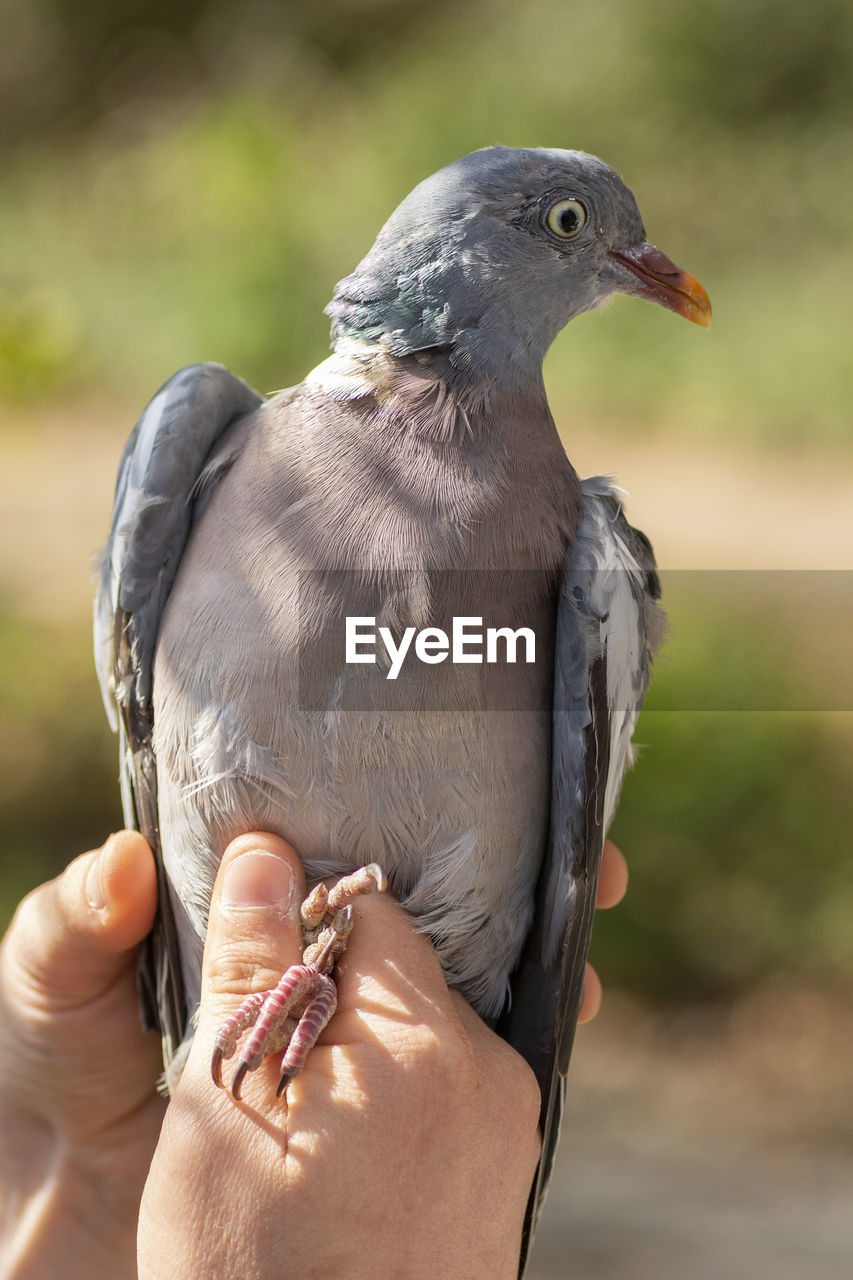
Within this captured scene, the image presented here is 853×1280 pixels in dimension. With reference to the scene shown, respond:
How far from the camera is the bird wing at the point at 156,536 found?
2.49 m

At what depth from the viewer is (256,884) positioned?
7.22 ft

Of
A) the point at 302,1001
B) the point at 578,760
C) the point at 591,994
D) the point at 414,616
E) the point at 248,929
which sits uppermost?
the point at 414,616

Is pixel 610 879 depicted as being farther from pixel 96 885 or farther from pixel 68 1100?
pixel 68 1100

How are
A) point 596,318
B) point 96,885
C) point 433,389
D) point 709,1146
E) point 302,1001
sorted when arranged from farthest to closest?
point 596,318, point 709,1146, point 96,885, point 433,389, point 302,1001

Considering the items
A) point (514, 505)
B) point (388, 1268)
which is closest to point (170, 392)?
point (514, 505)

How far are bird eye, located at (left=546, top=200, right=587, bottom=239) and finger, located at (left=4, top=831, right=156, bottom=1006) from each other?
173cm

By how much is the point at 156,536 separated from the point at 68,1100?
5.07 feet

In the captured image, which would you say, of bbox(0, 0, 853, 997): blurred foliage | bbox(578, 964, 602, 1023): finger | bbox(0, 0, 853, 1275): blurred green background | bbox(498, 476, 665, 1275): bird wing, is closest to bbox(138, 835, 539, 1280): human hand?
bbox(498, 476, 665, 1275): bird wing

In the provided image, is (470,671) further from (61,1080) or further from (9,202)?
(9,202)

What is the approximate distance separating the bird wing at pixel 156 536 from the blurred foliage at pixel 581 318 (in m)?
4.37

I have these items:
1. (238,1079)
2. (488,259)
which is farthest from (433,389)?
(238,1079)

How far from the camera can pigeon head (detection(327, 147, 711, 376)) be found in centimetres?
241

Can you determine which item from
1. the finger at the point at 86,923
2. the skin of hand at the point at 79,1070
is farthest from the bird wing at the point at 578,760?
the finger at the point at 86,923

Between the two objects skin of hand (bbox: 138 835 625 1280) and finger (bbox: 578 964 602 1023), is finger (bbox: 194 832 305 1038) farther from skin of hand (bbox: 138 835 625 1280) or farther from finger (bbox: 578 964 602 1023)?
finger (bbox: 578 964 602 1023)
